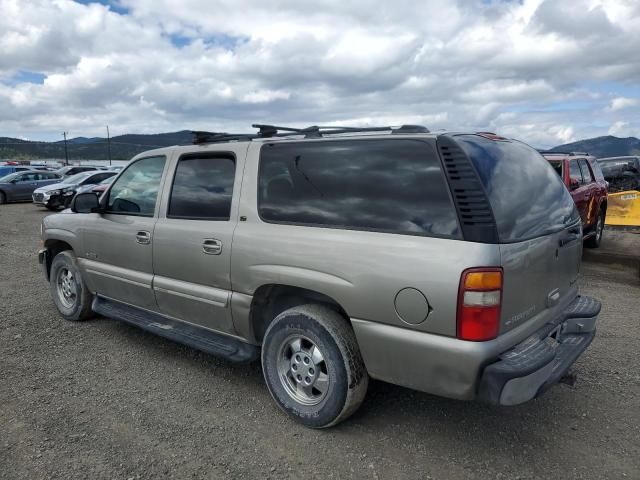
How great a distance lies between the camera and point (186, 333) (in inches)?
152

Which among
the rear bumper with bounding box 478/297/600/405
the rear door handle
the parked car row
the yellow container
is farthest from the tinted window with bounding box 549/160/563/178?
the parked car row

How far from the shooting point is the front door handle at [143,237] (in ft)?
13.2

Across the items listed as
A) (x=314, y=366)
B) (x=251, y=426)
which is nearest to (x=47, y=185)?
(x=251, y=426)

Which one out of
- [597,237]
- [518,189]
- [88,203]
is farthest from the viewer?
[597,237]

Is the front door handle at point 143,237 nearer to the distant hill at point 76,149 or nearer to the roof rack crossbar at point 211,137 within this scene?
the roof rack crossbar at point 211,137

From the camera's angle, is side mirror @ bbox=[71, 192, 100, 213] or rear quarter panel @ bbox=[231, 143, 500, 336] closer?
rear quarter panel @ bbox=[231, 143, 500, 336]

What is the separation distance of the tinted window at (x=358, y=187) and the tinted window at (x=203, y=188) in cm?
33

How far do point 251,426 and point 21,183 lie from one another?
2335 centimetres

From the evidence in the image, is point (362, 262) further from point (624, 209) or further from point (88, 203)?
point (624, 209)

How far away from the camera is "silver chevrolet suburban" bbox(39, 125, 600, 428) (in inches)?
99.2

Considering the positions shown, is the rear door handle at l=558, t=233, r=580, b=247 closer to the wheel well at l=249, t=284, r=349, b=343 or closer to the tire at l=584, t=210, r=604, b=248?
the wheel well at l=249, t=284, r=349, b=343

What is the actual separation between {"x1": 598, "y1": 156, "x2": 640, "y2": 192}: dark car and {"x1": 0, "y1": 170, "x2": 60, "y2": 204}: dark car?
23035 millimetres

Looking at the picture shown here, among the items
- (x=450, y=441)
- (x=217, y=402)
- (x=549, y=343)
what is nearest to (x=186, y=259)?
(x=217, y=402)

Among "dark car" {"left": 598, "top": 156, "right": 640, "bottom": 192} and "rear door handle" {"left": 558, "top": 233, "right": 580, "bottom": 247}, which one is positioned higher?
"dark car" {"left": 598, "top": 156, "right": 640, "bottom": 192}
